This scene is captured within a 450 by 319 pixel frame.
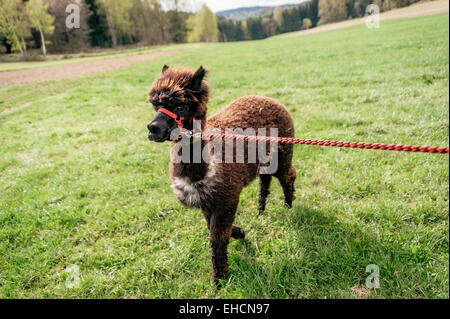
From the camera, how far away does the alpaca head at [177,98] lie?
6.46 ft

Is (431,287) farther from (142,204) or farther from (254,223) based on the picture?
(142,204)

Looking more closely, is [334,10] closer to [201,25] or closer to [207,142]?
[201,25]

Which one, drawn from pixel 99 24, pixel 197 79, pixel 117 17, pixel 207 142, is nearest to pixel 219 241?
pixel 207 142

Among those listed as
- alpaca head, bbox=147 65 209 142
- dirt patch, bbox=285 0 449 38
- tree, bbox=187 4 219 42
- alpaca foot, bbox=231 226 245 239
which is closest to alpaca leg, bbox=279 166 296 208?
alpaca foot, bbox=231 226 245 239

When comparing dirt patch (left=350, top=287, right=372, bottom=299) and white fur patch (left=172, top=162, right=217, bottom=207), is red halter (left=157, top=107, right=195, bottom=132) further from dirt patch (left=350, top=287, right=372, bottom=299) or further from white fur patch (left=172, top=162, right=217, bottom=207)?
dirt patch (left=350, top=287, right=372, bottom=299)

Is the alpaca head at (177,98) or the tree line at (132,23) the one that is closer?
the alpaca head at (177,98)

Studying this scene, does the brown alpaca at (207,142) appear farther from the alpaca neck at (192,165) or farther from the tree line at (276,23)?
the tree line at (276,23)

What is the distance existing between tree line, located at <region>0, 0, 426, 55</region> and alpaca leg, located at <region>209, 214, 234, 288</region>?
5027 millimetres

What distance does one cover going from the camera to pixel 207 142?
7.79ft

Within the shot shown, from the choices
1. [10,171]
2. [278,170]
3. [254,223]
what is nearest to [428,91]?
[278,170]

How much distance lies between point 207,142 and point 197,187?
450 mm

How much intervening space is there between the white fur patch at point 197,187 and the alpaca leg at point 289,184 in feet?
4.45

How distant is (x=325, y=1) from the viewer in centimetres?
7544

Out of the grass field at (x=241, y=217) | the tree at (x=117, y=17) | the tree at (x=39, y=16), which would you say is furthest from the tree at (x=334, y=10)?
the tree at (x=39, y=16)
